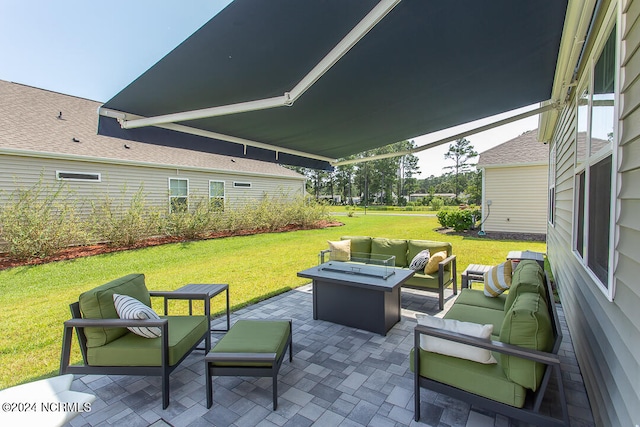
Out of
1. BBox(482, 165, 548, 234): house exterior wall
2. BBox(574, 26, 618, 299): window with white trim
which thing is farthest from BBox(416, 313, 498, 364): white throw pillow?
BBox(482, 165, 548, 234): house exterior wall

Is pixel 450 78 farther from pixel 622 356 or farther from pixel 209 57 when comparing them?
pixel 622 356

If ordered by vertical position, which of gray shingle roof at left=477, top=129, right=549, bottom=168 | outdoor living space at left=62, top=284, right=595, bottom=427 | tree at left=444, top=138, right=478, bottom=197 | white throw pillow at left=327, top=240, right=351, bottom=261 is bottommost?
outdoor living space at left=62, top=284, right=595, bottom=427

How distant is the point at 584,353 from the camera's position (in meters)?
2.77

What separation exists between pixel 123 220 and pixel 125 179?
1.79 m

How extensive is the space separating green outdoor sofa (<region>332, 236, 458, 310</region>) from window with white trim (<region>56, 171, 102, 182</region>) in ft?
27.9

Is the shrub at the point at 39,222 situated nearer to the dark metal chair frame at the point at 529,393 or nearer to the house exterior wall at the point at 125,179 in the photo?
the house exterior wall at the point at 125,179

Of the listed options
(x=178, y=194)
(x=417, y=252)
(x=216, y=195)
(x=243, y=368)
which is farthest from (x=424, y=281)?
(x=216, y=195)

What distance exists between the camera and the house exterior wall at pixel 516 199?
38.7 feet

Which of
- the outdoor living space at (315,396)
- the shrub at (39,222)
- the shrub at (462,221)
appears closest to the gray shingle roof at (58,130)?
the shrub at (39,222)

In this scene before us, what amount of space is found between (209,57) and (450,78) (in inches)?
91.8

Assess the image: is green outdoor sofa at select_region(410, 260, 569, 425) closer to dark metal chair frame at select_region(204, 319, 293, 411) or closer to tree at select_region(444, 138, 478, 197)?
dark metal chair frame at select_region(204, 319, 293, 411)

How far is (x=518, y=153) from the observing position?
40.3 ft

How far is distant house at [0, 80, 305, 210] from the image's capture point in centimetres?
832

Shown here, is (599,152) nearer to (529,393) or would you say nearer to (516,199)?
(529,393)
